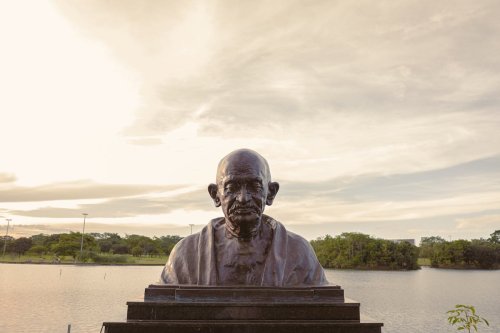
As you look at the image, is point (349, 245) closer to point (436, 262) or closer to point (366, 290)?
point (436, 262)

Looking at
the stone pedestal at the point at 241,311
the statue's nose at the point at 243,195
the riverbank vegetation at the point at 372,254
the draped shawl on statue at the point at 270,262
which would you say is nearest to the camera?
the stone pedestal at the point at 241,311

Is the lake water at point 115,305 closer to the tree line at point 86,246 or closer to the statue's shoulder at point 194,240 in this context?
the statue's shoulder at point 194,240

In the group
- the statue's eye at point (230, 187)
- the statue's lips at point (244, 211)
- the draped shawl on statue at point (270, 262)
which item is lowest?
the draped shawl on statue at point (270, 262)

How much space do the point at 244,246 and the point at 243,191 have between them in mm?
629

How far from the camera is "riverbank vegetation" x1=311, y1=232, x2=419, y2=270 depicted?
66.8m

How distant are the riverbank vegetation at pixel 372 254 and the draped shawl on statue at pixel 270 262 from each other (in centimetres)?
6527

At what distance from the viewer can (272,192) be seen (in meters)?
4.93

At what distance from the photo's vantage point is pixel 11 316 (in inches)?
789

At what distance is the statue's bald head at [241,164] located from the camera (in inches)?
177

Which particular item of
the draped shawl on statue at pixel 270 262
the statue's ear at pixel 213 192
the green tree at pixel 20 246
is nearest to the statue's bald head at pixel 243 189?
the statue's ear at pixel 213 192

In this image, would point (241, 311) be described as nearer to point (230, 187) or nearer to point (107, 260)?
point (230, 187)

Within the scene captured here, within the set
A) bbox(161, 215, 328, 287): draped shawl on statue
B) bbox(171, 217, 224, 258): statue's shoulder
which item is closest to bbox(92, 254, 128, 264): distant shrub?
bbox(171, 217, 224, 258): statue's shoulder

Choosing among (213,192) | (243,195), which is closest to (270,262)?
(243,195)

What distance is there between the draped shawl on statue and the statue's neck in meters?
0.21
